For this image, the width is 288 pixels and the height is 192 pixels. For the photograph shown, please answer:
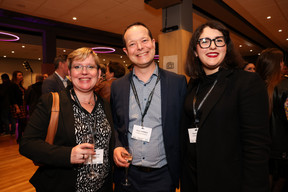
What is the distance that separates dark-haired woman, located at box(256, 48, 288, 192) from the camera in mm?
1982

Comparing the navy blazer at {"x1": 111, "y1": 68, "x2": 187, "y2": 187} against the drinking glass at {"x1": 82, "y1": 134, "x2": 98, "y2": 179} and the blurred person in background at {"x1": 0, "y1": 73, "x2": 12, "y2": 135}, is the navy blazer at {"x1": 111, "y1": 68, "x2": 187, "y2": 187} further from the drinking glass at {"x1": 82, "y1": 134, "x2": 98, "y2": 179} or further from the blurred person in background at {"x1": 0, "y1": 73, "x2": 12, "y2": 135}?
the blurred person in background at {"x1": 0, "y1": 73, "x2": 12, "y2": 135}

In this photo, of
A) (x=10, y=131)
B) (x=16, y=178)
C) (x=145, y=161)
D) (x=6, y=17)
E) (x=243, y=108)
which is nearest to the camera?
(x=243, y=108)

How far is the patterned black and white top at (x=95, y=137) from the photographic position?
1340mm

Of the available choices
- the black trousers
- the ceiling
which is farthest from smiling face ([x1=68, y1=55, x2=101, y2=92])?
the ceiling

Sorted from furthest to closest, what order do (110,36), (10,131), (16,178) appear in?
(110,36) → (10,131) → (16,178)

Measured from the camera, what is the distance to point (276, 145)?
200cm

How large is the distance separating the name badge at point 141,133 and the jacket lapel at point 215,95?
1.45 feet

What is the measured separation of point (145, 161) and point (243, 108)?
81cm

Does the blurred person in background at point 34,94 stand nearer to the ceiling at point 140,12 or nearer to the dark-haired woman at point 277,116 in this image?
the ceiling at point 140,12

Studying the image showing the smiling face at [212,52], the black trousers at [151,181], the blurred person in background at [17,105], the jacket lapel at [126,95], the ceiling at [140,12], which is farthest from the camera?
the blurred person in background at [17,105]

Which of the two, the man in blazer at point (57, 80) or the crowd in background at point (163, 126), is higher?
the man in blazer at point (57, 80)

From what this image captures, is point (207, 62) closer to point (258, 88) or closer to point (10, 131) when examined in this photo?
point (258, 88)

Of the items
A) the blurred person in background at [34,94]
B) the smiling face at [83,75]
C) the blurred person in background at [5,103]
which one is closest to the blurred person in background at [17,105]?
the blurred person in background at [5,103]

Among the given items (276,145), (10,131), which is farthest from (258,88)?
(10,131)
